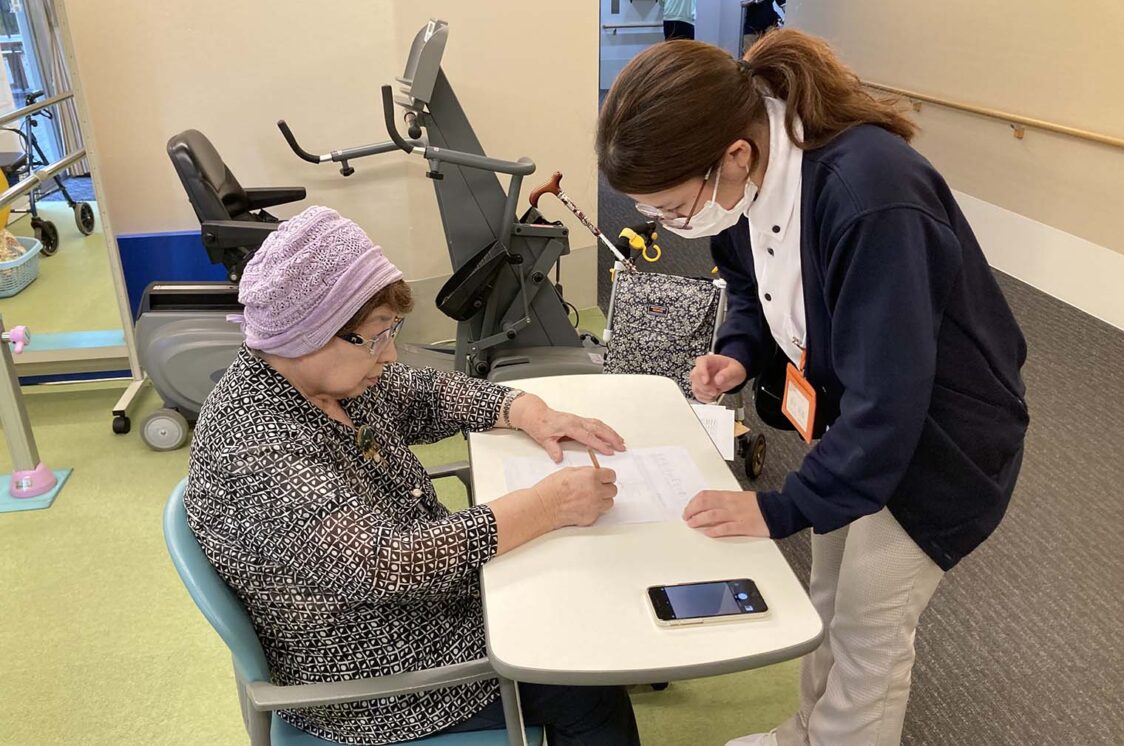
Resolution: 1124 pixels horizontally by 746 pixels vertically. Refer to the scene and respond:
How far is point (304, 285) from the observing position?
44.2 inches

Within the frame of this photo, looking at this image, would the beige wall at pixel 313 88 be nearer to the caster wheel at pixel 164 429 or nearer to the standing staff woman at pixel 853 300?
the caster wheel at pixel 164 429

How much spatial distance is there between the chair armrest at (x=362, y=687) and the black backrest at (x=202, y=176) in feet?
6.45

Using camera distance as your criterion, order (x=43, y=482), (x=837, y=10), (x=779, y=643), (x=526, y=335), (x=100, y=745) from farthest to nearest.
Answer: (x=837, y=10)
(x=526, y=335)
(x=43, y=482)
(x=100, y=745)
(x=779, y=643)

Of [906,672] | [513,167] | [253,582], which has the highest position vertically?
[513,167]

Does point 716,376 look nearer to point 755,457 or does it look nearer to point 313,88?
point 755,457

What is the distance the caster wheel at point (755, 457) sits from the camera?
2723mm

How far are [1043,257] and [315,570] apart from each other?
4344 millimetres

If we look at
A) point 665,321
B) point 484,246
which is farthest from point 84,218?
point 665,321

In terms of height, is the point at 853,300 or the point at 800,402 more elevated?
the point at 853,300

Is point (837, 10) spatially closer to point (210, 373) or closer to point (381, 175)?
point (381, 175)

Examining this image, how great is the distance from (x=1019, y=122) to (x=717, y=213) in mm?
3910

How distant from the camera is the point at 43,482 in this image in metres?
2.73

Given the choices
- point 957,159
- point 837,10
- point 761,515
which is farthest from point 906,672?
point 837,10

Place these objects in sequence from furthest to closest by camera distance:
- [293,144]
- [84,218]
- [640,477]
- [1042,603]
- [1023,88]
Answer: [1023,88] → [84,218] → [293,144] → [1042,603] → [640,477]
